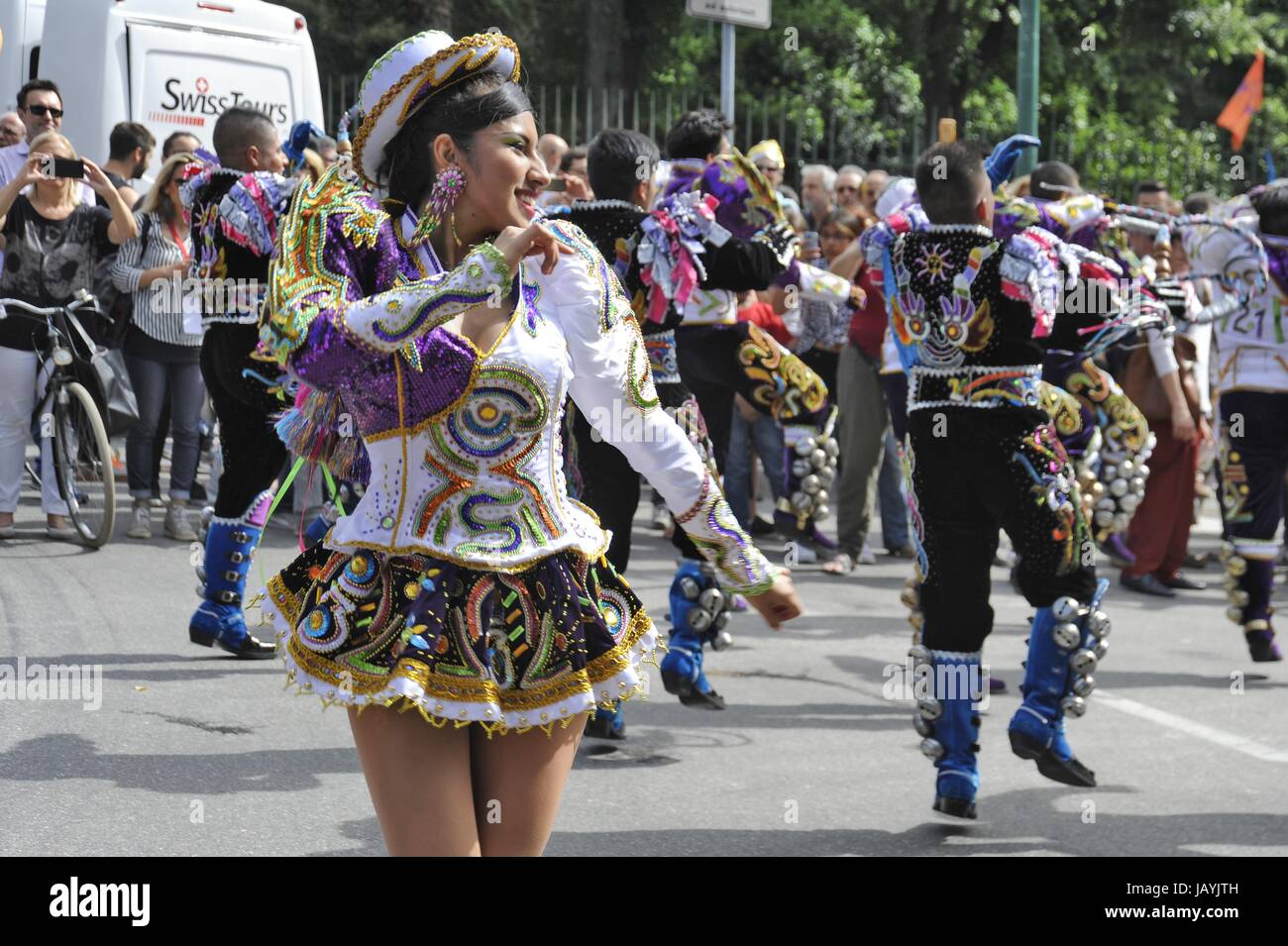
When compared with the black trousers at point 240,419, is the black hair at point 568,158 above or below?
above

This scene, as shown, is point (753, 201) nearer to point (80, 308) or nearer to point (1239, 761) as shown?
point (1239, 761)

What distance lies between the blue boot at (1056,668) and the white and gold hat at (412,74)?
9.84ft

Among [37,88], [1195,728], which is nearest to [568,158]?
[37,88]

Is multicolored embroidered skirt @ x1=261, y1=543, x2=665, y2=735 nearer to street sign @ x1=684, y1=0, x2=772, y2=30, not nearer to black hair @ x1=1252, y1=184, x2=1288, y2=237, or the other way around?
black hair @ x1=1252, y1=184, x2=1288, y2=237

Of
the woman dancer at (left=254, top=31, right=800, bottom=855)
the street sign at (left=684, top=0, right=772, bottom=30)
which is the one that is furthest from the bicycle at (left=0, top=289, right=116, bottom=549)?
the woman dancer at (left=254, top=31, right=800, bottom=855)

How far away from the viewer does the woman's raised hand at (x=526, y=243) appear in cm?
292

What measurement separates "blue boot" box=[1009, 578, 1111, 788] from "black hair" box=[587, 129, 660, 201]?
2080 millimetres

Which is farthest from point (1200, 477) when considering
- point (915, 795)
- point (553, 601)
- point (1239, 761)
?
point (553, 601)

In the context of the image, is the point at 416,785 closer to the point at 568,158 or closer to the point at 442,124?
the point at 442,124

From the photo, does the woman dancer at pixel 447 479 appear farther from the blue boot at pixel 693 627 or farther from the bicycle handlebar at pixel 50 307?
the bicycle handlebar at pixel 50 307

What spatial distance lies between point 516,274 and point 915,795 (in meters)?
3.27

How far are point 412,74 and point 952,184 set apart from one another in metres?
2.63

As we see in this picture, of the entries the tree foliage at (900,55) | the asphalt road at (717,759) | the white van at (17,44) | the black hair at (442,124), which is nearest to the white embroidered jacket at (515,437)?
the black hair at (442,124)
